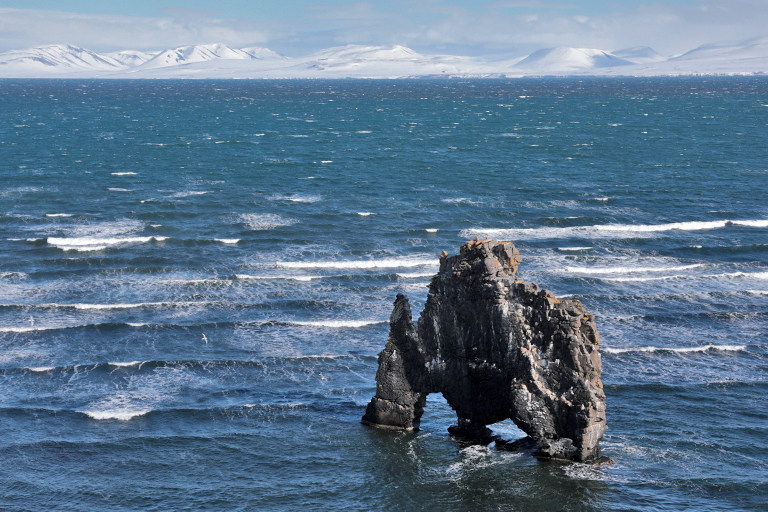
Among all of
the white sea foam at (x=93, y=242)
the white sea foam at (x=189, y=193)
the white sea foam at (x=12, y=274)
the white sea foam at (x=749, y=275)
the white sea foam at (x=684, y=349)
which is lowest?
the white sea foam at (x=684, y=349)

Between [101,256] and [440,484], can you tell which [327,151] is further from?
[440,484]

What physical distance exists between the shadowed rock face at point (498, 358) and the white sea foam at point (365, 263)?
23677 mm

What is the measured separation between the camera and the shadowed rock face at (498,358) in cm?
2555

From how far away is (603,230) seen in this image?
6091 cm

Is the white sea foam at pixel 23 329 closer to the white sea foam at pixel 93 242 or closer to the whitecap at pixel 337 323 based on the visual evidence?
the whitecap at pixel 337 323

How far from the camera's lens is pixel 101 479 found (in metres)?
26.2

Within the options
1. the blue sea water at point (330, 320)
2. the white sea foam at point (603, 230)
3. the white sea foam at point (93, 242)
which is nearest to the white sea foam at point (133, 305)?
the blue sea water at point (330, 320)

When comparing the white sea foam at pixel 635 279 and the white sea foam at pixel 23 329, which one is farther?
the white sea foam at pixel 635 279

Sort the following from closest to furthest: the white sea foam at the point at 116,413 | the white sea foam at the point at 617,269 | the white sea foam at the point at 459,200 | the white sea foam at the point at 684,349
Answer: the white sea foam at the point at 116,413
the white sea foam at the point at 684,349
the white sea foam at the point at 617,269
the white sea foam at the point at 459,200

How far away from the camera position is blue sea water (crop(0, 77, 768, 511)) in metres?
26.0

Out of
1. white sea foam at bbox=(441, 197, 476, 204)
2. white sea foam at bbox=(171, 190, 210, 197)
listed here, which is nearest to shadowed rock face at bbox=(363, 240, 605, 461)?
white sea foam at bbox=(441, 197, 476, 204)

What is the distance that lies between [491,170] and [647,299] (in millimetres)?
46905

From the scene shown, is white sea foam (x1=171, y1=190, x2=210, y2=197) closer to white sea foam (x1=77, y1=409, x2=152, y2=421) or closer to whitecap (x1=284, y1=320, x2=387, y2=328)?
whitecap (x1=284, y1=320, x2=387, y2=328)

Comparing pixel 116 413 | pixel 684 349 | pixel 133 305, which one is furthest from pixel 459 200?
pixel 116 413
